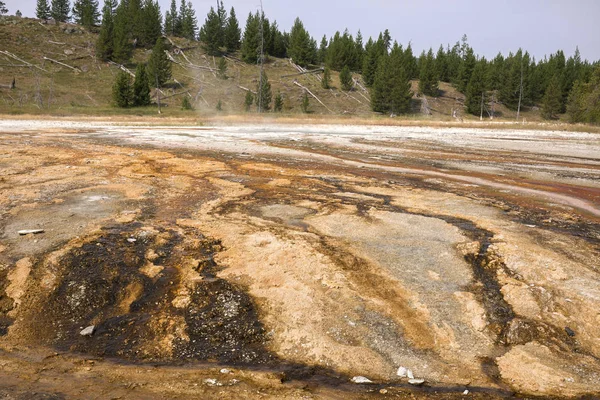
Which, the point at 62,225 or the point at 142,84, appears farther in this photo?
the point at 142,84

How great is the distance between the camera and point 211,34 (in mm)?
75688

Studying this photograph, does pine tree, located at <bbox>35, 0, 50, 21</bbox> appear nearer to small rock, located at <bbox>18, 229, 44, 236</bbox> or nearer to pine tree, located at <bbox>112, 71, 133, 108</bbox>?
pine tree, located at <bbox>112, 71, 133, 108</bbox>

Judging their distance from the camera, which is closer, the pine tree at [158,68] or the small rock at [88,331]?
the small rock at [88,331]

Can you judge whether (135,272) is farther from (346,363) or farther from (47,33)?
(47,33)

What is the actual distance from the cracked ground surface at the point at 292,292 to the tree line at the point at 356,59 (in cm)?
5825

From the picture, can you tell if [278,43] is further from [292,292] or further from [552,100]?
[292,292]

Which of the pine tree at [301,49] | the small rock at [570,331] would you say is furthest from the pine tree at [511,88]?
the small rock at [570,331]

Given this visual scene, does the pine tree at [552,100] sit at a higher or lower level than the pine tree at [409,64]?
lower

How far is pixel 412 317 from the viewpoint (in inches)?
141

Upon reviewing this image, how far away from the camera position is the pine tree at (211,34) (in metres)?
75.2

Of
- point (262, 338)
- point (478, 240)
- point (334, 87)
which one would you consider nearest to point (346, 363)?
point (262, 338)

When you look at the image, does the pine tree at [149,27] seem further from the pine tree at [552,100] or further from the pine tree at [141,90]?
the pine tree at [552,100]

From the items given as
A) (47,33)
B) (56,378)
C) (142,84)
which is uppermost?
(47,33)

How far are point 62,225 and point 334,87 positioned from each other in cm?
6650
